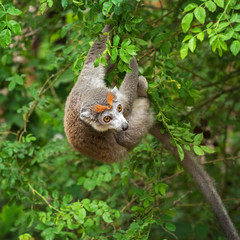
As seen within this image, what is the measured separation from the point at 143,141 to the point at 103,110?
1821 mm

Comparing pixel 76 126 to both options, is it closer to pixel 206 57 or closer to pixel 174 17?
pixel 174 17

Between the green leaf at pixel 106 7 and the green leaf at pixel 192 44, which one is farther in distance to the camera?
the green leaf at pixel 106 7

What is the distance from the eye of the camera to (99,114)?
15.9 feet

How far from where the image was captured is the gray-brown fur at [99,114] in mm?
4938

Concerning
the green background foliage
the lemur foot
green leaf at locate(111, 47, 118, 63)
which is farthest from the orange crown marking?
green leaf at locate(111, 47, 118, 63)

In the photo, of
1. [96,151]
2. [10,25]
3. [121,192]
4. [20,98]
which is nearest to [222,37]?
[10,25]

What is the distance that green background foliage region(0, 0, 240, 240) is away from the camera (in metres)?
4.09

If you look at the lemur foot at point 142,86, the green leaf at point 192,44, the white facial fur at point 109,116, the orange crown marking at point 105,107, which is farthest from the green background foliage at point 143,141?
the white facial fur at point 109,116

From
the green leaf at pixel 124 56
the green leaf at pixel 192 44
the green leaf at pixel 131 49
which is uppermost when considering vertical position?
the green leaf at pixel 192 44

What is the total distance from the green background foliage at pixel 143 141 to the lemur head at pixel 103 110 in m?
0.32

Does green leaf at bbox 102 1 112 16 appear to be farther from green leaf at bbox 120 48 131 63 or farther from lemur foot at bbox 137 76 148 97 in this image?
lemur foot at bbox 137 76 148 97

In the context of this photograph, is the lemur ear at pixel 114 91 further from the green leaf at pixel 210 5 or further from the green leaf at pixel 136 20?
the green leaf at pixel 210 5

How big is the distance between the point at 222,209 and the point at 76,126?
2.14 metres

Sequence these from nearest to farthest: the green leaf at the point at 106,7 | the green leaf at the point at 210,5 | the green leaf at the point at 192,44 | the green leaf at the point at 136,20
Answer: the green leaf at the point at 210,5
the green leaf at the point at 192,44
the green leaf at the point at 106,7
the green leaf at the point at 136,20
